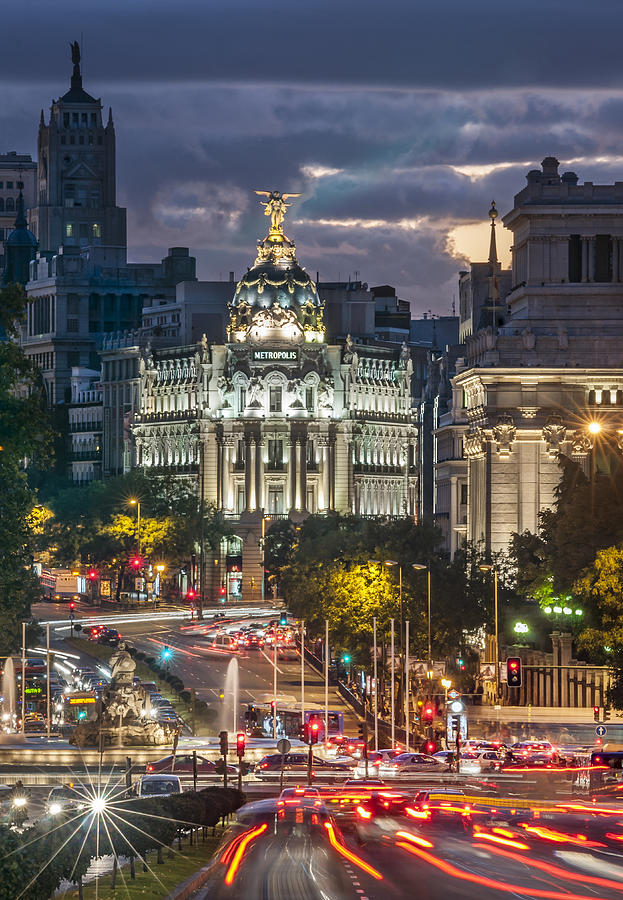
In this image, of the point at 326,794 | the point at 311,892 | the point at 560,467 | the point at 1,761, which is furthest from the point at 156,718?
the point at 311,892

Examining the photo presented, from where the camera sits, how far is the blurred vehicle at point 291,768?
12731 cm

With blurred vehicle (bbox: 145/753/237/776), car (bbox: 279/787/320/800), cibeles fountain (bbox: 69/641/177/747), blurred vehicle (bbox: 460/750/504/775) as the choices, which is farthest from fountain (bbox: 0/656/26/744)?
car (bbox: 279/787/320/800)

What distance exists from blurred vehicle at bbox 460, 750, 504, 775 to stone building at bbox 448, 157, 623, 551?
200 ft

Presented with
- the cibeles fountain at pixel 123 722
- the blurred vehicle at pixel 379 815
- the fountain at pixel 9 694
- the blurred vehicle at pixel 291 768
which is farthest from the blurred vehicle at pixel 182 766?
the fountain at pixel 9 694

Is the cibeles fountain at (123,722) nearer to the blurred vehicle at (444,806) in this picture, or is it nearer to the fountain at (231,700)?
the fountain at (231,700)

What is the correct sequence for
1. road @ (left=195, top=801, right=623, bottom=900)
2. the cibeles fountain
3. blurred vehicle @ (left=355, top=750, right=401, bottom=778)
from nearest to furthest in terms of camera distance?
road @ (left=195, top=801, right=623, bottom=900) → blurred vehicle @ (left=355, top=750, right=401, bottom=778) → the cibeles fountain

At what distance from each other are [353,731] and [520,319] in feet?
152

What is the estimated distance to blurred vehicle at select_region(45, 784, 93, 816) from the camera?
264ft

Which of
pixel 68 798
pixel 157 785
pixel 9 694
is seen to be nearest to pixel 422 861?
pixel 68 798

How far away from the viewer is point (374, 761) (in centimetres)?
12888

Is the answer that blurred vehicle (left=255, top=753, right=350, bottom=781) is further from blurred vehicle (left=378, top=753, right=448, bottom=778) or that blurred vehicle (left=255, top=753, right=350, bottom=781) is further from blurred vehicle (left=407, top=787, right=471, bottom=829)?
blurred vehicle (left=407, top=787, right=471, bottom=829)

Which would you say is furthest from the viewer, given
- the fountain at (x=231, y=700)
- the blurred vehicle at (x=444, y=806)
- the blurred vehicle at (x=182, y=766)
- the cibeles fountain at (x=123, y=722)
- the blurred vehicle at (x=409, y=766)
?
the fountain at (x=231, y=700)

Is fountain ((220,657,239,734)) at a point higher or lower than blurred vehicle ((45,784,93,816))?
higher

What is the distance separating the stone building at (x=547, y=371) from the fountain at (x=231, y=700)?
71.2 feet
